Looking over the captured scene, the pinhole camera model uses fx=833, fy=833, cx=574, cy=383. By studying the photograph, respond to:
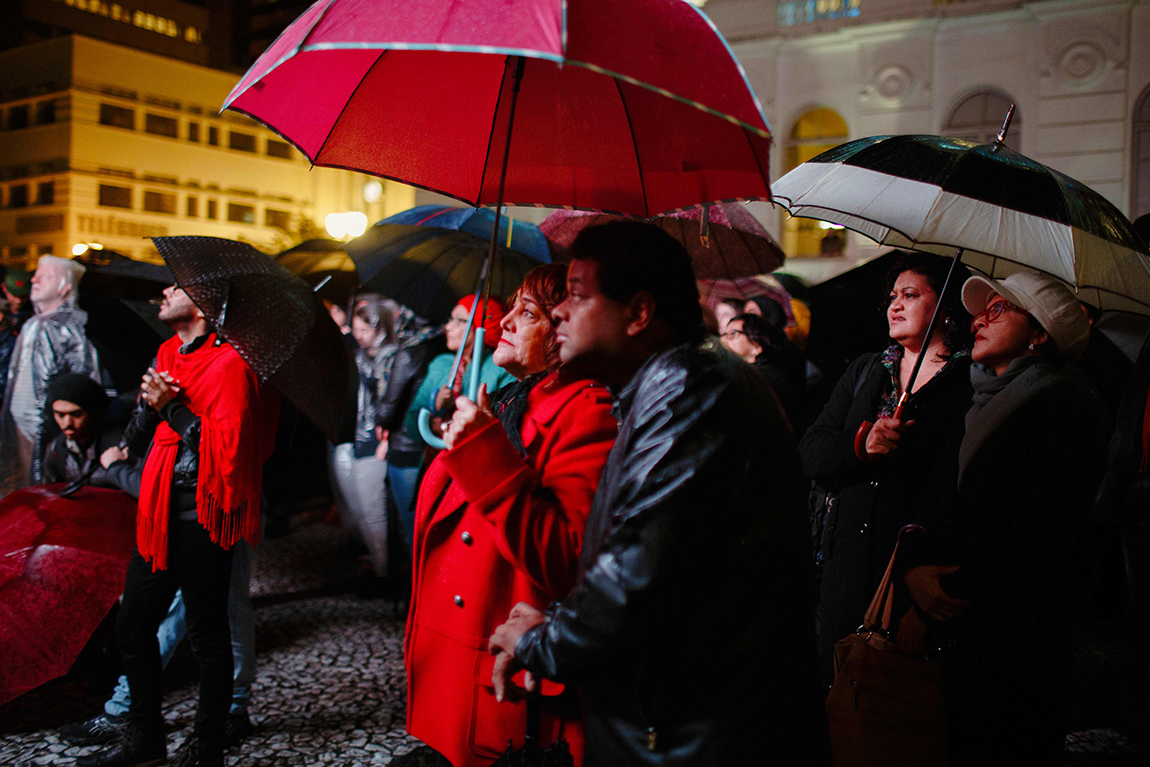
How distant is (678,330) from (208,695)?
110 inches

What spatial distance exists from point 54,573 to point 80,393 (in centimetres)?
92

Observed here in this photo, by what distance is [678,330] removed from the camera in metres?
1.68

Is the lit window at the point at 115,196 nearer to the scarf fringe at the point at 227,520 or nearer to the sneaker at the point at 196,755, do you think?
the scarf fringe at the point at 227,520

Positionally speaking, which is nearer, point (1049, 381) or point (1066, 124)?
point (1049, 381)

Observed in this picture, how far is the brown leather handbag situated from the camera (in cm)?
242

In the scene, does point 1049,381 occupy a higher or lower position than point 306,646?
higher

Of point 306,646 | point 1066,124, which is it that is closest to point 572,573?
point 306,646

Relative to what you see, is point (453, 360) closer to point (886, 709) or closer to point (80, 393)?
point (80, 393)

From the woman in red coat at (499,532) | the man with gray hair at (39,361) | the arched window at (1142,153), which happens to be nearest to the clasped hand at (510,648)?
the woman in red coat at (499,532)

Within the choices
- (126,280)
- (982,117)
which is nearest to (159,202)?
(982,117)

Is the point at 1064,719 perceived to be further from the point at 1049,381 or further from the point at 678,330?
the point at 678,330

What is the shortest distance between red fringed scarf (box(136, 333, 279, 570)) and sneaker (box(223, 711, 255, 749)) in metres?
0.98

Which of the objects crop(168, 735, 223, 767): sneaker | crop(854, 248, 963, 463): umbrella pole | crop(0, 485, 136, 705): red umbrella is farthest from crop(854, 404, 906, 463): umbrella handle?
crop(0, 485, 136, 705): red umbrella

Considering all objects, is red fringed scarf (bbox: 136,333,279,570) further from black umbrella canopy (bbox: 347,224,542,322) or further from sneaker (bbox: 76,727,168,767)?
black umbrella canopy (bbox: 347,224,542,322)
